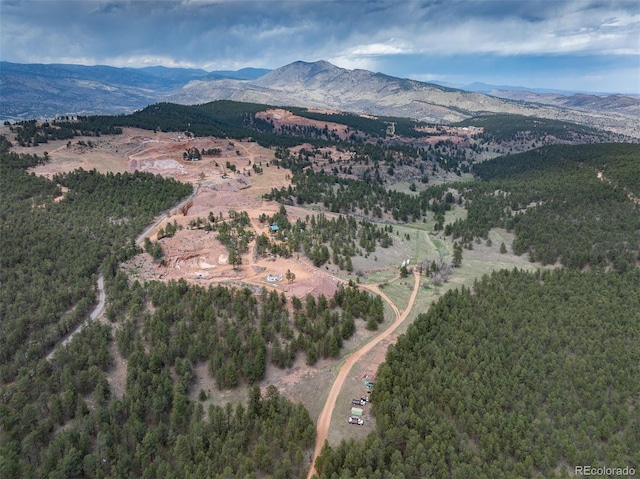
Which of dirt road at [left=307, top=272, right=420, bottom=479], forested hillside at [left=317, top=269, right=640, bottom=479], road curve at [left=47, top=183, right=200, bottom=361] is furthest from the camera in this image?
road curve at [left=47, top=183, right=200, bottom=361]

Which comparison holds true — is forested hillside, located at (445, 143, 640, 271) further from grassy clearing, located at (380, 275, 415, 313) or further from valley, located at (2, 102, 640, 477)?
grassy clearing, located at (380, 275, 415, 313)

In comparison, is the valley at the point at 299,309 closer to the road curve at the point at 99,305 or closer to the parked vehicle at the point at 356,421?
the parked vehicle at the point at 356,421

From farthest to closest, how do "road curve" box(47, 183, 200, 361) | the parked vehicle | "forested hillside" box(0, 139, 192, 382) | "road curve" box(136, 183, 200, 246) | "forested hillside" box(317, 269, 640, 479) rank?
"road curve" box(136, 183, 200, 246) → "road curve" box(47, 183, 200, 361) → "forested hillside" box(0, 139, 192, 382) → the parked vehicle → "forested hillside" box(317, 269, 640, 479)

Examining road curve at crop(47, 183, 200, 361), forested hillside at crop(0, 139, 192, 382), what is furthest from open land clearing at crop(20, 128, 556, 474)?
forested hillside at crop(0, 139, 192, 382)

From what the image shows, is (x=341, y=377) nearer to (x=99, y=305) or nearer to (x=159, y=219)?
(x=99, y=305)

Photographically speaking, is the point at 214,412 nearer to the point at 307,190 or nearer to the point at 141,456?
the point at 141,456

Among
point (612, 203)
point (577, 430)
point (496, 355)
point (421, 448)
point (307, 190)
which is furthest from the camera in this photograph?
point (307, 190)

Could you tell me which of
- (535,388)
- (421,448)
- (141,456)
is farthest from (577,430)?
(141,456)
